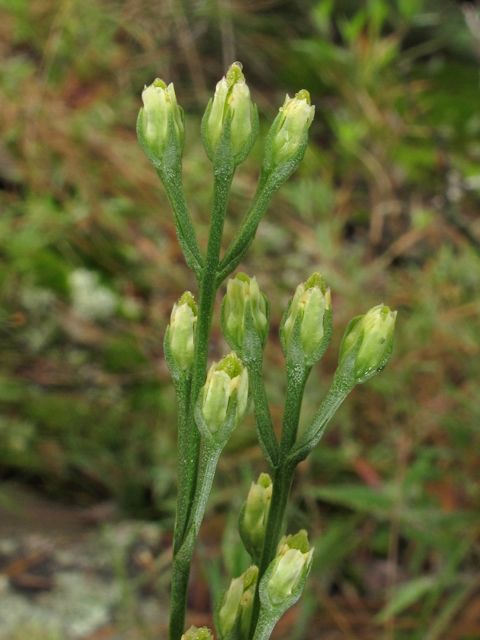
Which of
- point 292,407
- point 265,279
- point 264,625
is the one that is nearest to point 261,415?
point 292,407

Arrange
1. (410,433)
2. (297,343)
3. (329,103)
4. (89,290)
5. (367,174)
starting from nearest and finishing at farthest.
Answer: (297,343), (410,433), (89,290), (367,174), (329,103)

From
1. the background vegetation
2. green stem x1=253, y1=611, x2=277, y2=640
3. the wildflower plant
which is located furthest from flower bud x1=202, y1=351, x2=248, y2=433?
the background vegetation

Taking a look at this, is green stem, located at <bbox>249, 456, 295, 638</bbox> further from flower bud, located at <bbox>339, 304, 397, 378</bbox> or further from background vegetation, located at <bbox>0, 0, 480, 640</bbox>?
background vegetation, located at <bbox>0, 0, 480, 640</bbox>

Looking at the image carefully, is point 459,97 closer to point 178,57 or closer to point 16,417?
point 178,57

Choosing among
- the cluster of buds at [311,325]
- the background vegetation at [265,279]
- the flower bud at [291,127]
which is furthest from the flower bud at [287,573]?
the background vegetation at [265,279]

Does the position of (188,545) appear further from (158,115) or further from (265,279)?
(265,279)

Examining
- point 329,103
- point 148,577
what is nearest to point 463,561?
point 148,577

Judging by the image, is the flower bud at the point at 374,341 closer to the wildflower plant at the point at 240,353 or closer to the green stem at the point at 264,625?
the wildflower plant at the point at 240,353
